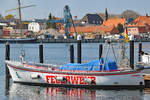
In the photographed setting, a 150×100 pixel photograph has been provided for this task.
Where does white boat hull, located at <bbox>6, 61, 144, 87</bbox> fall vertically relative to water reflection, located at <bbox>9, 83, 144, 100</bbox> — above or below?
above

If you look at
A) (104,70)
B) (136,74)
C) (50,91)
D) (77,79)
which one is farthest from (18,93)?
(136,74)

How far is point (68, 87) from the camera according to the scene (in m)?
40.8

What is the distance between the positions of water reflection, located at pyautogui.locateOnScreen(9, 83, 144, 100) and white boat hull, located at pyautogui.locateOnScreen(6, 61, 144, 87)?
73 cm

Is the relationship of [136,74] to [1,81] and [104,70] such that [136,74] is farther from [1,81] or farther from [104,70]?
[1,81]

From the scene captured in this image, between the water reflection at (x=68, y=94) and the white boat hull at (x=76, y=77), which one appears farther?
the white boat hull at (x=76, y=77)

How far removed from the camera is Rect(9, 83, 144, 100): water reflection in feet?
122

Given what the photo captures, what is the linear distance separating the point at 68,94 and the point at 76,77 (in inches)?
98.6

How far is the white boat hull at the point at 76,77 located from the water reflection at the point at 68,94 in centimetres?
73

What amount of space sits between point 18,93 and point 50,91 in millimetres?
2979

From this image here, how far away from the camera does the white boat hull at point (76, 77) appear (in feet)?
128

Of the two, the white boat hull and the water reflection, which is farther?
the white boat hull

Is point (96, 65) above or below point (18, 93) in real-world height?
above

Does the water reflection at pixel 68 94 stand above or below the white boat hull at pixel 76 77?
below

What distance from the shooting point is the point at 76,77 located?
40125 mm
